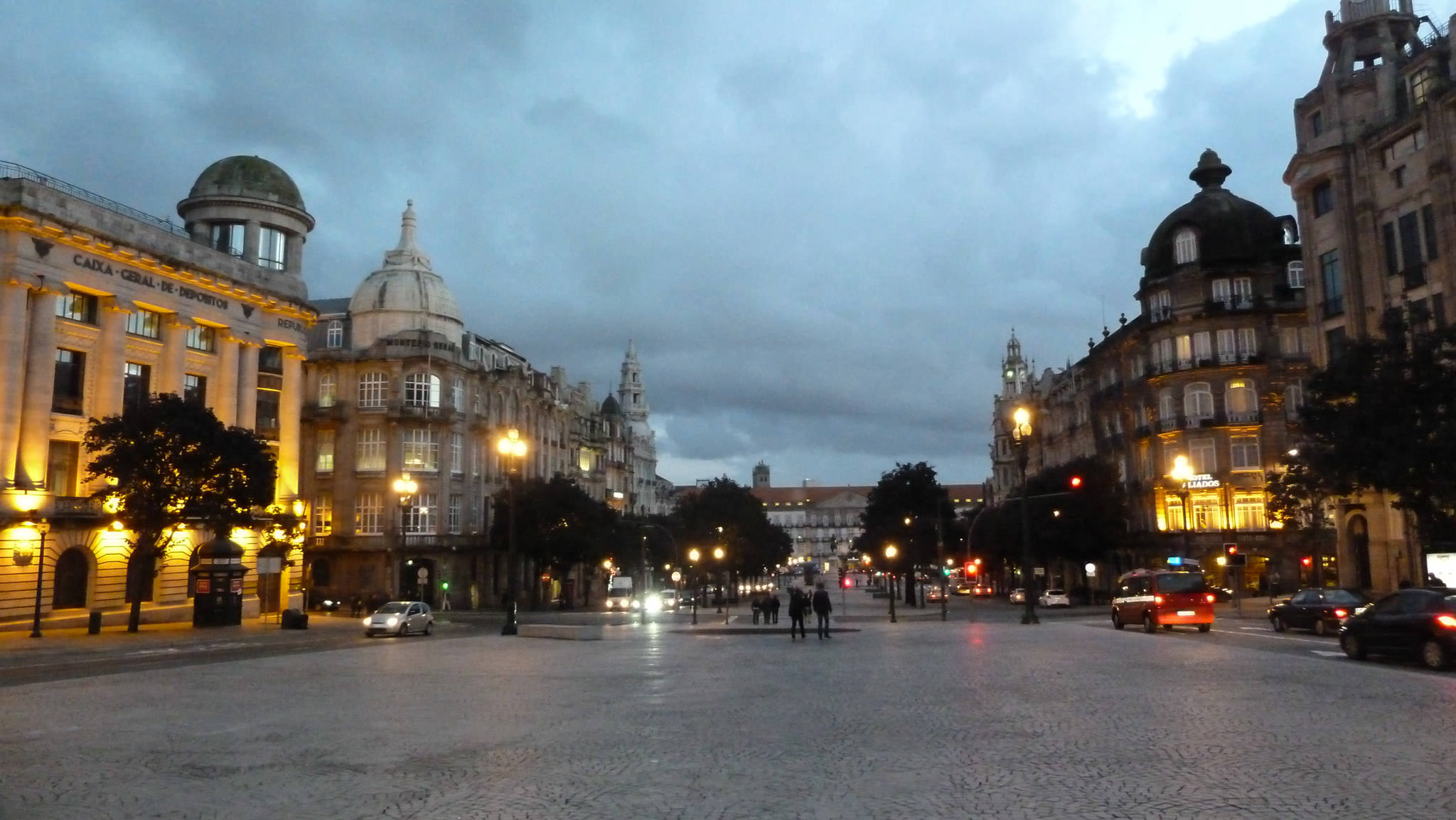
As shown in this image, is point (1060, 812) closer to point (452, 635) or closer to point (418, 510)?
point (452, 635)

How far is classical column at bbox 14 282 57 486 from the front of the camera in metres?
41.7

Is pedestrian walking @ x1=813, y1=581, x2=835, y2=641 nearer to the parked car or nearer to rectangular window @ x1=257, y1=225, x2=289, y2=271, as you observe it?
the parked car

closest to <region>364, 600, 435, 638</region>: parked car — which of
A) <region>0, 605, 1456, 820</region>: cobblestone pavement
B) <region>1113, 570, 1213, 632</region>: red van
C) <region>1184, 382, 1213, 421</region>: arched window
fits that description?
<region>0, 605, 1456, 820</region>: cobblestone pavement

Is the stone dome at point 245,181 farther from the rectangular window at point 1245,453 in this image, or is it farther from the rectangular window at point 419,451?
the rectangular window at point 1245,453

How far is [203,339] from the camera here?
171 ft

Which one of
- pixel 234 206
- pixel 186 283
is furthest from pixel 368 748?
pixel 234 206

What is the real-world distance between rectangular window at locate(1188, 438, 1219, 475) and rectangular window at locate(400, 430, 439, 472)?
4909 cm

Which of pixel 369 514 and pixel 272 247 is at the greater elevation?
pixel 272 247

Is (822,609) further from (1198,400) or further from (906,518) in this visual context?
(906,518)

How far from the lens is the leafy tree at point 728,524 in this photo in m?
86.0

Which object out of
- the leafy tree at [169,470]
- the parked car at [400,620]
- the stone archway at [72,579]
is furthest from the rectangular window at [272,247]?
the parked car at [400,620]

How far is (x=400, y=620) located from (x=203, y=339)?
21.8m

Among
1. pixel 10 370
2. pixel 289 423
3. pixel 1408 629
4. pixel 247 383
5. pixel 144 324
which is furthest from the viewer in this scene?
pixel 289 423

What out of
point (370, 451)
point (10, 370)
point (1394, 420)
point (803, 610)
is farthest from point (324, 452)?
point (1394, 420)
